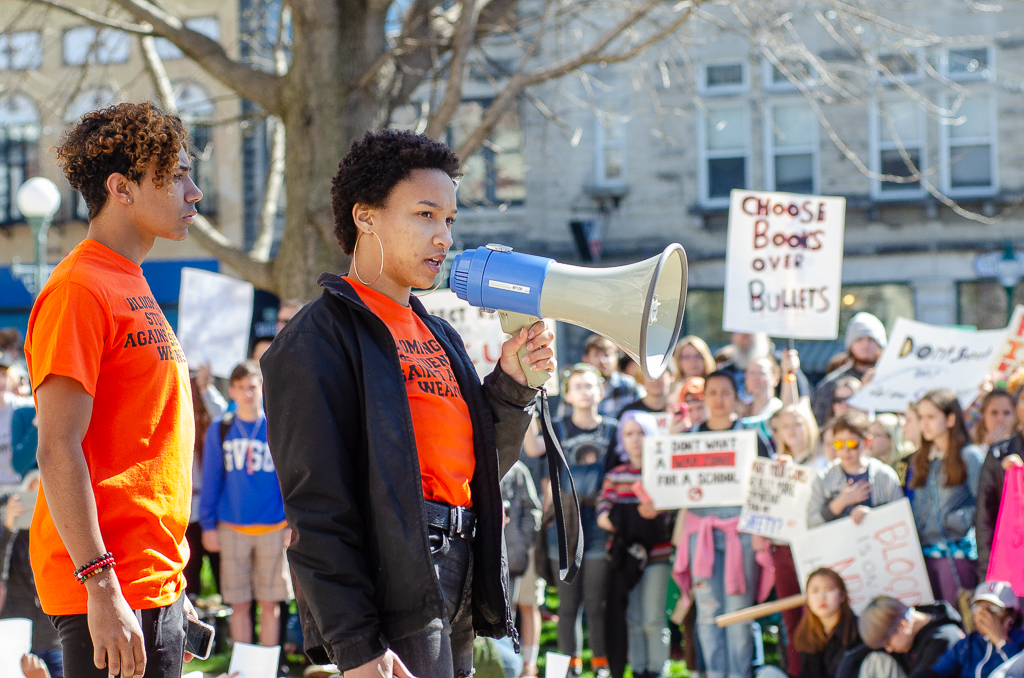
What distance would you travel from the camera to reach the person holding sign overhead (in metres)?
5.41

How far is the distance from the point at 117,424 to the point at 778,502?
157 inches

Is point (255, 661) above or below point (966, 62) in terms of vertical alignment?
below

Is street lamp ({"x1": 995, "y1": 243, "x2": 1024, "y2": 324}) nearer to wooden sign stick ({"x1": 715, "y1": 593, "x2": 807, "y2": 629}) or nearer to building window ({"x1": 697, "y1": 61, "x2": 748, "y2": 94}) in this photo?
building window ({"x1": 697, "y1": 61, "x2": 748, "y2": 94})

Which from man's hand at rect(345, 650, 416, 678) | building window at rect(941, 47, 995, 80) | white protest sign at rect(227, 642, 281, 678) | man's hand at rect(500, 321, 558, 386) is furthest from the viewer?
building window at rect(941, 47, 995, 80)

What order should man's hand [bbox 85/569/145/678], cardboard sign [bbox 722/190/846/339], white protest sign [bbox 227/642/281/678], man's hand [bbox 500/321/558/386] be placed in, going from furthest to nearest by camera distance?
→ cardboard sign [bbox 722/190/846/339], white protest sign [bbox 227/642/281/678], man's hand [bbox 500/321/558/386], man's hand [bbox 85/569/145/678]

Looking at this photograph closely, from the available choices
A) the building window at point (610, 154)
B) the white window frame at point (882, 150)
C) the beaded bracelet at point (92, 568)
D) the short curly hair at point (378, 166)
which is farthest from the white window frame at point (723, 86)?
the beaded bracelet at point (92, 568)

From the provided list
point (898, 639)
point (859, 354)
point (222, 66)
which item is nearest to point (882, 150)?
point (859, 354)

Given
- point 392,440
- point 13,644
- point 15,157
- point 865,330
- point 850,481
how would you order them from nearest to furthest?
1. point 392,440
2. point 13,644
3. point 850,481
4. point 865,330
5. point 15,157

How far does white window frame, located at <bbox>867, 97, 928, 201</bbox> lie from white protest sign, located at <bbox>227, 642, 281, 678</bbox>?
1371 centimetres

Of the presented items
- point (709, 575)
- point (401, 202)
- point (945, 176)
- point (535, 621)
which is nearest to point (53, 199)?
point (535, 621)

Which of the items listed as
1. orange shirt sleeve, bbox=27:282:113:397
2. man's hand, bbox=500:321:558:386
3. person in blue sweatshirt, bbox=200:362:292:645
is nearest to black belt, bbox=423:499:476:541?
man's hand, bbox=500:321:558:386

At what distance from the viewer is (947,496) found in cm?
542

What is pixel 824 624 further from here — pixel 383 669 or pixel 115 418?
pixel 115 418

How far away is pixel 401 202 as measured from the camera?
2.27m
